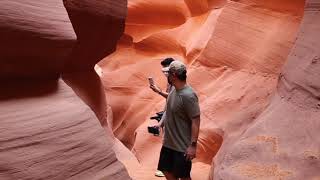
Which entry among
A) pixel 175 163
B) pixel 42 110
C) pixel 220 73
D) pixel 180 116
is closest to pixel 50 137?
pixel 42 110

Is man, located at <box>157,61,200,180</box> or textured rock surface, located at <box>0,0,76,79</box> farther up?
textured rock surface, located at <box>0,0,76,79</box>

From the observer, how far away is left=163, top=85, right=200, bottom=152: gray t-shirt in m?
4.79

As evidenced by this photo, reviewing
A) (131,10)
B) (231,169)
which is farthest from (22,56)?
(131,10)

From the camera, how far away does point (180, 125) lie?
4.93 meters

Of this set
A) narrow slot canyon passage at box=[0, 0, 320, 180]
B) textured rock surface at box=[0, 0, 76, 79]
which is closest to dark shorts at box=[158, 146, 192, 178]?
narrow slot canyon passage at box=[0, 0, 320, 180]

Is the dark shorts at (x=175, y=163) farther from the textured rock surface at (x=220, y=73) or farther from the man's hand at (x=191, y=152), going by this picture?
the textured rock surface at (x=220, y=73)

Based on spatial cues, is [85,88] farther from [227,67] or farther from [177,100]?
[227,67]

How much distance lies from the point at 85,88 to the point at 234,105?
8.71 ft

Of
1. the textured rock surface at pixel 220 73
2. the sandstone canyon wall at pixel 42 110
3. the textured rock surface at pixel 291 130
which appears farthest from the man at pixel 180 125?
the sandstone canyon wall at pixel 42 110

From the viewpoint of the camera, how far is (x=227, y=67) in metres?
8.77

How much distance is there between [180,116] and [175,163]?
1.87 ft

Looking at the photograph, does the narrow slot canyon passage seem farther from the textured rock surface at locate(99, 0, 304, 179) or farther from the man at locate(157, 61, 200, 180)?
the man at locate(157, 61, 200, 180)

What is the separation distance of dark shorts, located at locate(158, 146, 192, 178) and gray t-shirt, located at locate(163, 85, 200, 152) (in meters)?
0.09

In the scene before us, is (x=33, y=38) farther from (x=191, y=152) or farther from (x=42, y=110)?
(x=191, y=152)
